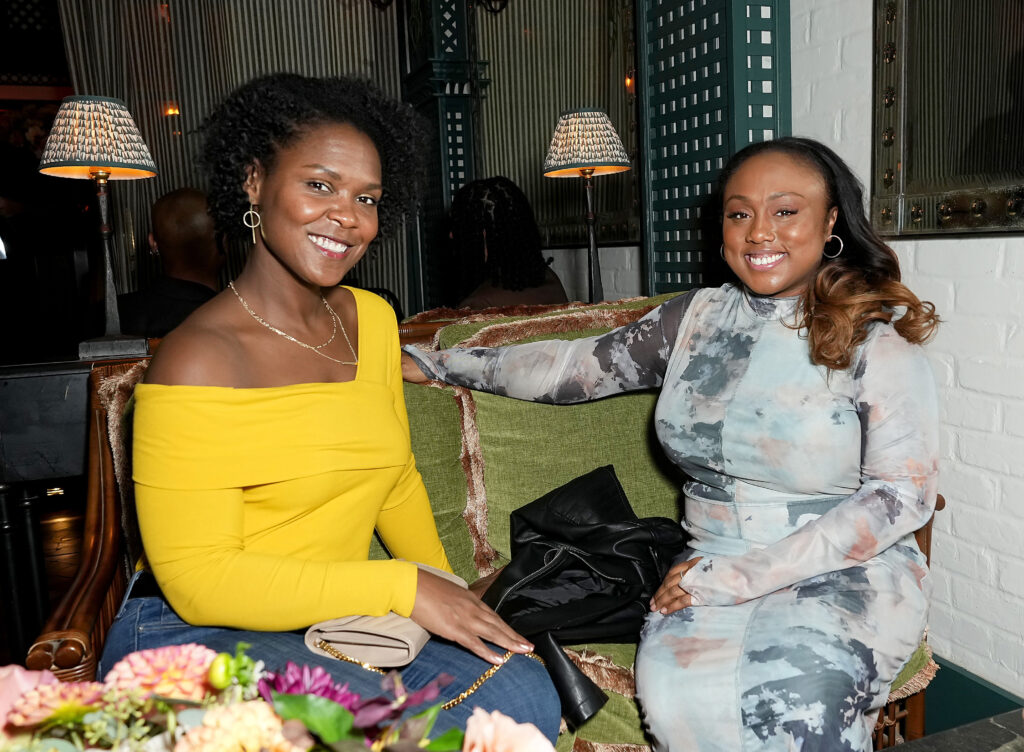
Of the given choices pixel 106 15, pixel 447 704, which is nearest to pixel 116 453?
pixel 447 704

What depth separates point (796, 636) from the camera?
4.85 ft

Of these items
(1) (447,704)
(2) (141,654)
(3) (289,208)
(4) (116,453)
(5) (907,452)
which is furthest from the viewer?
(4) (116,453)

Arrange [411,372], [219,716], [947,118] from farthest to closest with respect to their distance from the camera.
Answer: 1. [947,118]
2. [411,372]
3. [219,716]

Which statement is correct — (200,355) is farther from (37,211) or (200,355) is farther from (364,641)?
(37,211)

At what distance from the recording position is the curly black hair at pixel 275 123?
1432 millimetres

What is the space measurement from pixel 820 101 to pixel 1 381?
96.2 inches

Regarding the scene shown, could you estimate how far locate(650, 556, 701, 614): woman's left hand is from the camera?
1639mm

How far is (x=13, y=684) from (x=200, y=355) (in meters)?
0.71

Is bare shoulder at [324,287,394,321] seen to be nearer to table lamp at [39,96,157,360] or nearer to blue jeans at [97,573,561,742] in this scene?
blue jeans at [97,573,561,742]

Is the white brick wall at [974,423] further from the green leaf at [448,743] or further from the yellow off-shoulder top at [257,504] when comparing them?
the green leaf at [448,743]

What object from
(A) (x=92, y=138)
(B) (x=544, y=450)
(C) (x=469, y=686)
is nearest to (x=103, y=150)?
(A) (x=92, y=138)

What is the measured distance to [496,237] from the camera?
3.32 metres

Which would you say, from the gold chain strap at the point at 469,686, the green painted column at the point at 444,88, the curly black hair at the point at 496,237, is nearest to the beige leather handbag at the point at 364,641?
the gold chain strap at the point at 469,686

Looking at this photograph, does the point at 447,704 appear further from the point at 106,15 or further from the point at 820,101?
the point at 106,15
